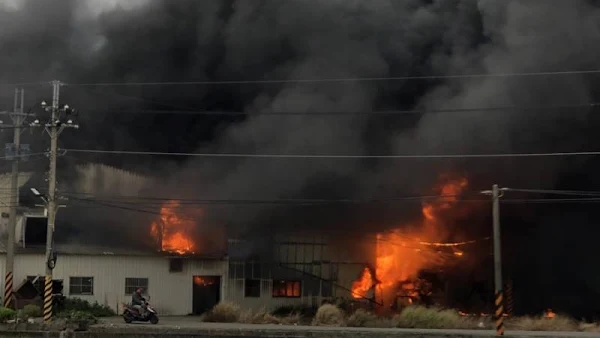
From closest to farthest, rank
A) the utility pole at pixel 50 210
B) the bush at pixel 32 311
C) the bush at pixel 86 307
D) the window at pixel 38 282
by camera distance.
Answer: the utility pole at pixel 50 210, the bush at pixel 32 311, the bush at pixel 86 307, the window at pixel 38 282

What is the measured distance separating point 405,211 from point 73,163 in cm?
1817

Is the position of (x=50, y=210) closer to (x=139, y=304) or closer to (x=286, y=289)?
(x=139, y=304)

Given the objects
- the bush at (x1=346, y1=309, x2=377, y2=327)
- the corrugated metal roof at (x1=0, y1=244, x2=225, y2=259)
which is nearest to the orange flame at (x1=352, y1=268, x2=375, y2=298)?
the corrugated metal roof at (x1=0, y1=244, x2=225, y2=259)

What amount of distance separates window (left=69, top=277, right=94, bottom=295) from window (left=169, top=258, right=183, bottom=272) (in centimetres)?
376

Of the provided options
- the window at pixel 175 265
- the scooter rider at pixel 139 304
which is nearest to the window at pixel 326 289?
the window at pixel 175 265

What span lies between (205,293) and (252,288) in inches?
121

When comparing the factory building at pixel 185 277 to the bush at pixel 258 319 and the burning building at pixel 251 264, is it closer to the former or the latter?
the burning building at pixel 251 264

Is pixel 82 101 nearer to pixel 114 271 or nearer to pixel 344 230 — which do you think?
pixel 114 271

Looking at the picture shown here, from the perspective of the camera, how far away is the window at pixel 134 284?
33.9m

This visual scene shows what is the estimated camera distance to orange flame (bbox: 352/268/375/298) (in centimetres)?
3856

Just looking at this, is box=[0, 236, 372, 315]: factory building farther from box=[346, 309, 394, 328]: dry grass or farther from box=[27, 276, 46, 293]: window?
box=[346, 309, 394, 328]: dry grass

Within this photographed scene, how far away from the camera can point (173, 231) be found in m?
36.4

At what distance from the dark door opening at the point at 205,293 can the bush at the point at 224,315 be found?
6.46 meters

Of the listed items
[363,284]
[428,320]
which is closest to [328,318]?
[428,320]
